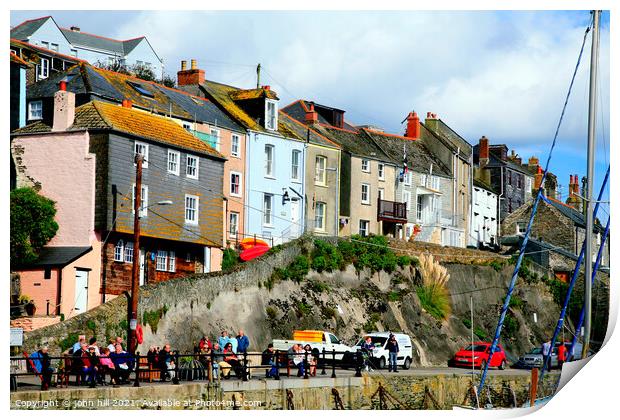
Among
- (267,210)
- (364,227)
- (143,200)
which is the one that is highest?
(267,210)

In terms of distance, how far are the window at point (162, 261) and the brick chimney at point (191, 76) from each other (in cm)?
1047

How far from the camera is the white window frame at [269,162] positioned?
41938 mm

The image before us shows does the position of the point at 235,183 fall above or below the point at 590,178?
above

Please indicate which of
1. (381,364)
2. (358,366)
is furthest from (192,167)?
(358,366)

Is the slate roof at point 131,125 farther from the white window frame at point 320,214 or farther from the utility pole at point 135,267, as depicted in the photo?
the white window frame at point 320,214

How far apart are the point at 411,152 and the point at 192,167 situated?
751 inches

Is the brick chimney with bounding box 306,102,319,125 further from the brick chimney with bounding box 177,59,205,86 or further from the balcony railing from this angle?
the brick chimney with bounding box 177,59,205,86

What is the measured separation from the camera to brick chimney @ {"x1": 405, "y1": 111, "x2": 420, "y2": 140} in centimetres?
5394

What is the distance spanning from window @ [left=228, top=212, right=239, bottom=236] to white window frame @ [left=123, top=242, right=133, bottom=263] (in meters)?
6.19

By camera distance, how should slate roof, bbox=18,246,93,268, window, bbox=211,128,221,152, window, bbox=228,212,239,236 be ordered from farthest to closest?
window, bbox=211,128,221,152 < window, bbox=228,212,239,236 < slate roof, bbox=18,246,93,268

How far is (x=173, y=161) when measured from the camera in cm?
3594

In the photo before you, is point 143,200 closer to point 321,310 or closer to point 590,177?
point 321,310

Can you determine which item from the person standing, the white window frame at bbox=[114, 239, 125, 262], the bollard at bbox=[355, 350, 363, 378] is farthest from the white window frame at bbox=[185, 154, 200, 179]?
the bollard at bbox=[355, 350, 363, 378]

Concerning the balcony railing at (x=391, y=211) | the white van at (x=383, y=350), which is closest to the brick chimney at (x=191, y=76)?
the balcony railing at (x=391, y=211)
